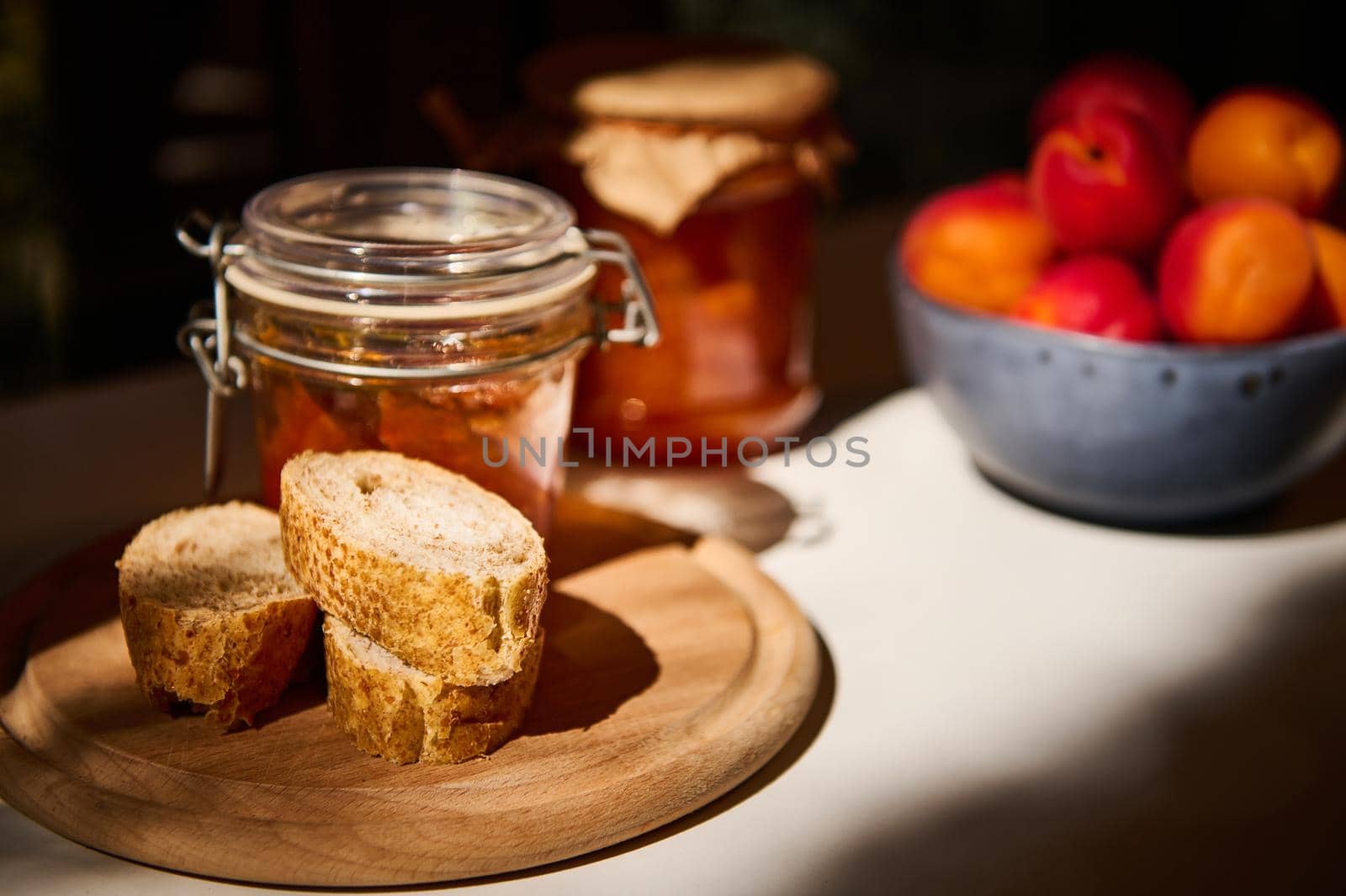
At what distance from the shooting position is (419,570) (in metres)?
0.73

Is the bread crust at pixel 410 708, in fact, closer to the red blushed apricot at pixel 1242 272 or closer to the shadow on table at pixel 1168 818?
the shadow on table at pixel 1168 818

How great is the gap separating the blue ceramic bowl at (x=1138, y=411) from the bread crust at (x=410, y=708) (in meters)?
0.51

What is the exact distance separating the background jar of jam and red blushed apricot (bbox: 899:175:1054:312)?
0.12m

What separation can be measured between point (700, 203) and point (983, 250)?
26 cm

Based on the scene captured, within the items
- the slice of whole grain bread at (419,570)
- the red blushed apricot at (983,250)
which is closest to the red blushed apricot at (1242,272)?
the red blushed apricot at (983,250)

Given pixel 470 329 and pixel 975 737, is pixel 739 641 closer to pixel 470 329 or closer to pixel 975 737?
pixel 975 737

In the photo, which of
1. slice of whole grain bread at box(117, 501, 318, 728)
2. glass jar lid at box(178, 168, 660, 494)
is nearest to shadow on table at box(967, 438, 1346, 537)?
glass jar lid at box(178, 168, 660, 494)

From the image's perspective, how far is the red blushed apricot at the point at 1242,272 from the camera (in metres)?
1.02

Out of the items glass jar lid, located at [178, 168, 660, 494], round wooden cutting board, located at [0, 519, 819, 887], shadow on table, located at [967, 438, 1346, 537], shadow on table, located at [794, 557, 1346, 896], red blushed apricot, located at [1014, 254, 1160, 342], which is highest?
glass jar lid, located at [178, 168, 660, 494]

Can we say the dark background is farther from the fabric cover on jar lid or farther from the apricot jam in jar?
the apricot jam in jar

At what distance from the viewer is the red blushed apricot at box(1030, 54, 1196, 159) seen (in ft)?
3.92

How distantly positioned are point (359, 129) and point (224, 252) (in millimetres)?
697

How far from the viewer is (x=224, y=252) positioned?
87cm

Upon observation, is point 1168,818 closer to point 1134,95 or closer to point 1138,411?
point 1138,411
